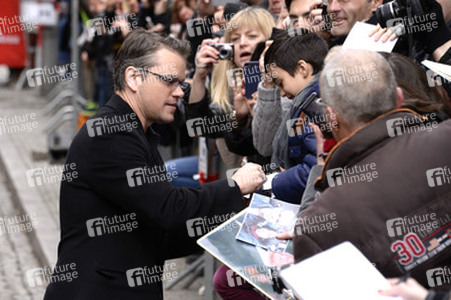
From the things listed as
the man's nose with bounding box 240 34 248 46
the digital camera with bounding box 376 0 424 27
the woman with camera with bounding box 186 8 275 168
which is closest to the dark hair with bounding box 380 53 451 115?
the digital camera with bounding box 376 0 424 27

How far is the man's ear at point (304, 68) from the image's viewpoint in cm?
447

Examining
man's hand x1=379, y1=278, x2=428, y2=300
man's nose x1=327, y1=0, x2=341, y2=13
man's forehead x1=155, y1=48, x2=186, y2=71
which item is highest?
man's forehead x1=155, y1=48, x2=186, y2=71

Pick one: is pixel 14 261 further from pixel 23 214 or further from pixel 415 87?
pixel 415 87

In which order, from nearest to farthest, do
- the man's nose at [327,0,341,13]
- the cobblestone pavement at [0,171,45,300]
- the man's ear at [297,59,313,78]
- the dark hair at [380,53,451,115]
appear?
the dark hair at [380,53,451,115], the man's ear at [297,59,313,78], the man's nose at [327,0,341,13], the cobblestone pavement at [0,171,45,300]

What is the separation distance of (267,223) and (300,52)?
1.24m

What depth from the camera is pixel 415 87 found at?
3.57 metres

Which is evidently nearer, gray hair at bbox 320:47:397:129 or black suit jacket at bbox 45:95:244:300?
gray hair at bbox 320:47:397:129

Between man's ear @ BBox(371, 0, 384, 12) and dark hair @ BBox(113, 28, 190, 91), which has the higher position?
dark hair @ BBox(113, 28, 190, 91)

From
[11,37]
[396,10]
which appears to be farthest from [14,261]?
[11,37]

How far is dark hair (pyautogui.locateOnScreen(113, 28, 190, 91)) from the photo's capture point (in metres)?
3.80

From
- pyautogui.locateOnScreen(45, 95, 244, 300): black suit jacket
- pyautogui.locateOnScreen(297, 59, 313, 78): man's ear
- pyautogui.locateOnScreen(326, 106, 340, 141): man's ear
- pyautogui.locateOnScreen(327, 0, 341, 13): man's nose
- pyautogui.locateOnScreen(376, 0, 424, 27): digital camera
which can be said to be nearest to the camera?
pyautogui.locateOnScreen(326, 106, 340, 141): man's ear

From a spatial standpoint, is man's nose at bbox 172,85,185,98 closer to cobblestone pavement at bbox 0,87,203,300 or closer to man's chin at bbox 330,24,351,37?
man's chin at bbox 330,24,351,37

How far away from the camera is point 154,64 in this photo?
3.79 m

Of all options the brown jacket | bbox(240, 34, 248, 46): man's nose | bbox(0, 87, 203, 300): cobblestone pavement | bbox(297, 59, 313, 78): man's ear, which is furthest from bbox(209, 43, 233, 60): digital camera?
the brown jacket
